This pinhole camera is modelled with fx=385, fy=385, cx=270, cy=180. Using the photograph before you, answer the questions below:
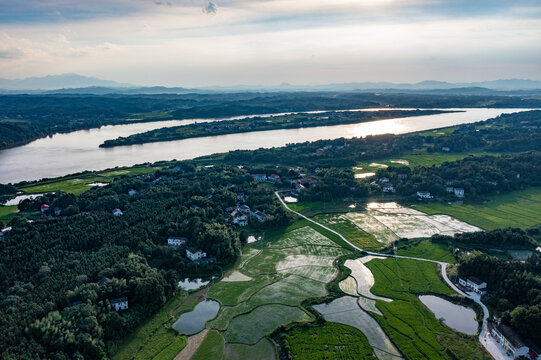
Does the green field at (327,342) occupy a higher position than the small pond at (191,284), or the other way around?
the green field at (327,342)

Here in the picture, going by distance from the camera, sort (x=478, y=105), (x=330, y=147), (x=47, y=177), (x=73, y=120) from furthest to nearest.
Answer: (x=478, y=105) < (x=73, y=120) < (x=330, y=147) < (x=47, y=177)

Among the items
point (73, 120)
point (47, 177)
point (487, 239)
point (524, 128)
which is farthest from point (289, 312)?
point (73, 120)

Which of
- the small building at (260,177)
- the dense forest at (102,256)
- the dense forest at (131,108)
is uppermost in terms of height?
the dense forest at (131,108)

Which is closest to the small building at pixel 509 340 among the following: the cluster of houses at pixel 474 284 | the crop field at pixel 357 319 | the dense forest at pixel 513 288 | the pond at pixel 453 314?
the dense forest at pixel 513 288

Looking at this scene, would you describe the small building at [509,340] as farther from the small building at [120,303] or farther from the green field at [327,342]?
the small building at [120,303]

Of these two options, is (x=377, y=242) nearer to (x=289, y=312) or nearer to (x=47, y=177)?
(x=289, y=312)

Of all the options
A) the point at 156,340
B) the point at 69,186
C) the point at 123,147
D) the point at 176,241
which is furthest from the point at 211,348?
the point at 123,147

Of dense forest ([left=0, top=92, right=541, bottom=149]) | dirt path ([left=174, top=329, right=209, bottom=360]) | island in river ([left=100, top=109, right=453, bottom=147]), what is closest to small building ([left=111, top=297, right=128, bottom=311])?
dirt path ([left=174, top=329, right=209, bottom=360])
